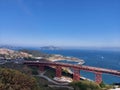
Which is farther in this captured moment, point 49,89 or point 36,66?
point 36,66

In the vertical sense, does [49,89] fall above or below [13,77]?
below

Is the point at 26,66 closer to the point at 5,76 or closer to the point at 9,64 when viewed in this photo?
the point at 9,64

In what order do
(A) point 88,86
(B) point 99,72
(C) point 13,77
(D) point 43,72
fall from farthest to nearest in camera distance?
(D) point 43,72 < (B) point 99,72 < (A) point 88,86 < (C) point 13,77

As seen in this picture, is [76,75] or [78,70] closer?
[76,75]

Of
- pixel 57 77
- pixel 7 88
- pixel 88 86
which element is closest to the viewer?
pixel 7 88

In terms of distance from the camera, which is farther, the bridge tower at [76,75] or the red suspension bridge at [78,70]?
the bridge tower at [76,75]

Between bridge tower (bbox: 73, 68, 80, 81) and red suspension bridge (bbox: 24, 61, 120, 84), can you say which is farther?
bridge tower (bbox: 73, 68, 80, 81)

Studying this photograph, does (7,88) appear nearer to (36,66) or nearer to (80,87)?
(80,87)

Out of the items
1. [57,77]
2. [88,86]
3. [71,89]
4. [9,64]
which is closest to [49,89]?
[71,89]

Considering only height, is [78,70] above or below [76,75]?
above
